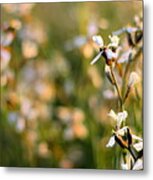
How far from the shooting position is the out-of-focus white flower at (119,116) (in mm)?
1930

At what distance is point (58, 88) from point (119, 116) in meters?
0.23

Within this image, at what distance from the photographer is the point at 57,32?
1972mm

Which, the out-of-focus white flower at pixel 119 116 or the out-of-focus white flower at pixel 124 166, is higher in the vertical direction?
the out-of-focus white flower at pixel 119 116

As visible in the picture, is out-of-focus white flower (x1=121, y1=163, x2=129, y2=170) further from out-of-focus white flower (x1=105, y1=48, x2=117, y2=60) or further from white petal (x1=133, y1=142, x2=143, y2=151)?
out-of-focus white flower (x1=105, y1=48, x2=117, y2=60)

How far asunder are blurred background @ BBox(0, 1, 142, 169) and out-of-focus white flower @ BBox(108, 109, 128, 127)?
0.06ft

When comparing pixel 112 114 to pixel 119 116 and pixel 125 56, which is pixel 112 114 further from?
pixel 125 56

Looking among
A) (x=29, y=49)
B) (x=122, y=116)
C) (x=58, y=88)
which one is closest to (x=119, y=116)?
(x=122, y=116)

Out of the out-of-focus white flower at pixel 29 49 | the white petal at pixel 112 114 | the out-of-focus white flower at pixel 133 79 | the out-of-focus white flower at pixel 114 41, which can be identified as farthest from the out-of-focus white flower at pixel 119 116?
the out-of-focus white flower at pixel 29 49

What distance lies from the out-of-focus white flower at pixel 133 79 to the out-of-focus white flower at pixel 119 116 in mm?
101

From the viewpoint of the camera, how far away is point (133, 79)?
193 centimetres

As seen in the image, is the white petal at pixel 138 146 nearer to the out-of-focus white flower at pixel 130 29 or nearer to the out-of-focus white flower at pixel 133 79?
the out-of-focus white flower at pixel 133 79

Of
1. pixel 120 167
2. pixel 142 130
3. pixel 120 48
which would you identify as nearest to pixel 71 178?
pixel 120 167

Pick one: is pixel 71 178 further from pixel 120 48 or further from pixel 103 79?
pixel 120 48

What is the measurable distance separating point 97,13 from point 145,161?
1.77ft
